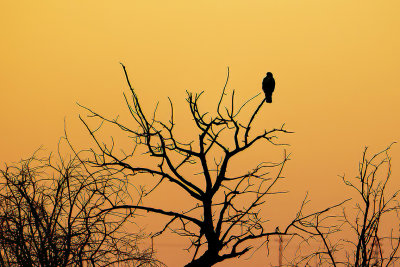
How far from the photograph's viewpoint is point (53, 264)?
7.47m

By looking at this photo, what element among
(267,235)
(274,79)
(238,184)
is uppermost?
(274,79)

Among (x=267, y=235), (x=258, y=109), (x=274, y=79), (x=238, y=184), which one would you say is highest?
(x=274, y=79)

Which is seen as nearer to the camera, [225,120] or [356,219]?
[225,120]

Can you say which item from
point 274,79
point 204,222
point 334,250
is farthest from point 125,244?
point 274,79

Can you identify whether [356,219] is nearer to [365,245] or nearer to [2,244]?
[365,245]

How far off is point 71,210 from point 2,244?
120 centimetres

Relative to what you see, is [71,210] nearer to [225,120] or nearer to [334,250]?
[225,120]

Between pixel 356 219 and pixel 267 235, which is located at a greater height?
pixel 356 219

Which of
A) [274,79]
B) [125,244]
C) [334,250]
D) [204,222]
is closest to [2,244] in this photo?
[125,244]

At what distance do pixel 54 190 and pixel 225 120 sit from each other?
2.90 m

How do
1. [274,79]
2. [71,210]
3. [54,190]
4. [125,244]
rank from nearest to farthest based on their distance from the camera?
1. [71,210]
2. [54,190]
3. [125,244]
4. [274,79]

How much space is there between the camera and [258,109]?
7035 mm

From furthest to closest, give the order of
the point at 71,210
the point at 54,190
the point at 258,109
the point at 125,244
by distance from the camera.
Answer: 1. the point at 125,244
2. the point at 54,190
3. the point at 71,210
4. the point at 258,109

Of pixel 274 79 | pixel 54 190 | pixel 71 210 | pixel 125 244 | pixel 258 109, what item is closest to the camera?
pixel 258 109
